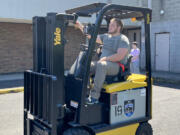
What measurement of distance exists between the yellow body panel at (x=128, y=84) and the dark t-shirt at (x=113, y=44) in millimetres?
369

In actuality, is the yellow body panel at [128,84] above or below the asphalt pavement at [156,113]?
above

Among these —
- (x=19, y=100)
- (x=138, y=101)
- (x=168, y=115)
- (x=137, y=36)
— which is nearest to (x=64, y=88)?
(x=138, y=101)

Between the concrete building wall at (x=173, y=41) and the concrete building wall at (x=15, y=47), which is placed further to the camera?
the concrete building wall at (x=15, y=47)

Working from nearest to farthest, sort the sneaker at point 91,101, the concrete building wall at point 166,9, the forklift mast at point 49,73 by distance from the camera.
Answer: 1. the forklift mast at point 49,73
2. the sneaker at point 91,101
3. the concrete building wall at point 166,9

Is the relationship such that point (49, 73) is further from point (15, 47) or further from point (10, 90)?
point (15, 47)

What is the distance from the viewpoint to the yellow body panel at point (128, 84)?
4160mm

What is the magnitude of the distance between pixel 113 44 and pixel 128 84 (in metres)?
0.71

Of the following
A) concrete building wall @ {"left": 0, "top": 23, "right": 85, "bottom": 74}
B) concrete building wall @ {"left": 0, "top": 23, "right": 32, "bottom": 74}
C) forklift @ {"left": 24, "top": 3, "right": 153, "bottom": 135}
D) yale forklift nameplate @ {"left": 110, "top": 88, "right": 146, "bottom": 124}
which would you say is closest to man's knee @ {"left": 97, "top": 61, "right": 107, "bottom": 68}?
forklift @ {"left": 24, "top": 3, "right": 153, "bottom": 135}

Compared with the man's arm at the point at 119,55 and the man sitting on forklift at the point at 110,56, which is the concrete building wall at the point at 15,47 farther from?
the man's arm at the point at 119,55

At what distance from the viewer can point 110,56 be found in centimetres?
426

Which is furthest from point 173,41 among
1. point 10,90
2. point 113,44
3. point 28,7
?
point 113,44

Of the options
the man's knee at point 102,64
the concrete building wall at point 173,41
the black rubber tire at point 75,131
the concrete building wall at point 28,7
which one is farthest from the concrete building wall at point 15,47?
the black rubber tire at point 75,131

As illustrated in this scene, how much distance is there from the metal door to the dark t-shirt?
13.1m

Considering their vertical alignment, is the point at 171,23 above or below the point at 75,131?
above
